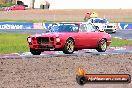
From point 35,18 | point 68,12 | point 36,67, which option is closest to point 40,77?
point 36,67

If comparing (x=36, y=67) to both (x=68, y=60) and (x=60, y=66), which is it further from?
(x=68, y=60)

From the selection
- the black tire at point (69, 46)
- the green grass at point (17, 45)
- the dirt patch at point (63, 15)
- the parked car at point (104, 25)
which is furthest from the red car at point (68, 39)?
the dirt patch at point (63, 15)

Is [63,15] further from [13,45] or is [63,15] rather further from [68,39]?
[68,39]

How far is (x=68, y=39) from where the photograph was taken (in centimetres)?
1817

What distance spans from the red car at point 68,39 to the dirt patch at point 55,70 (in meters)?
1.21

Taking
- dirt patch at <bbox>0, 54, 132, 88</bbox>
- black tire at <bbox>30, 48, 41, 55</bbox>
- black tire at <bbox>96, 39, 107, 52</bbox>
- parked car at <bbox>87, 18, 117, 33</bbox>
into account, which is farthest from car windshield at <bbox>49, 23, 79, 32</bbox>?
parked car at <bbox>87, 18, 117, 33</bbox>

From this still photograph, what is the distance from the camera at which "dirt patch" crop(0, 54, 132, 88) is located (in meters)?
10.2

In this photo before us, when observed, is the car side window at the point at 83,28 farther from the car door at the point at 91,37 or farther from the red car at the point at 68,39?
the car door at the point at 91,37

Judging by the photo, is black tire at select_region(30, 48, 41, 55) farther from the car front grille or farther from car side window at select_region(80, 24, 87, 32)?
car side window at select_region(80, 24, 87, 32)

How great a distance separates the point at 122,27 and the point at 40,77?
37893 millimetres

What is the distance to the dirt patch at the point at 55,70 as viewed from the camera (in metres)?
10.2

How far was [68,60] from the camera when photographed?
15781 millimetres

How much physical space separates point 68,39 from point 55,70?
5.35 m

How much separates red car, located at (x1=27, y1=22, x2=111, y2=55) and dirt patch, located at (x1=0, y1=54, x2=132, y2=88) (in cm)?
121
